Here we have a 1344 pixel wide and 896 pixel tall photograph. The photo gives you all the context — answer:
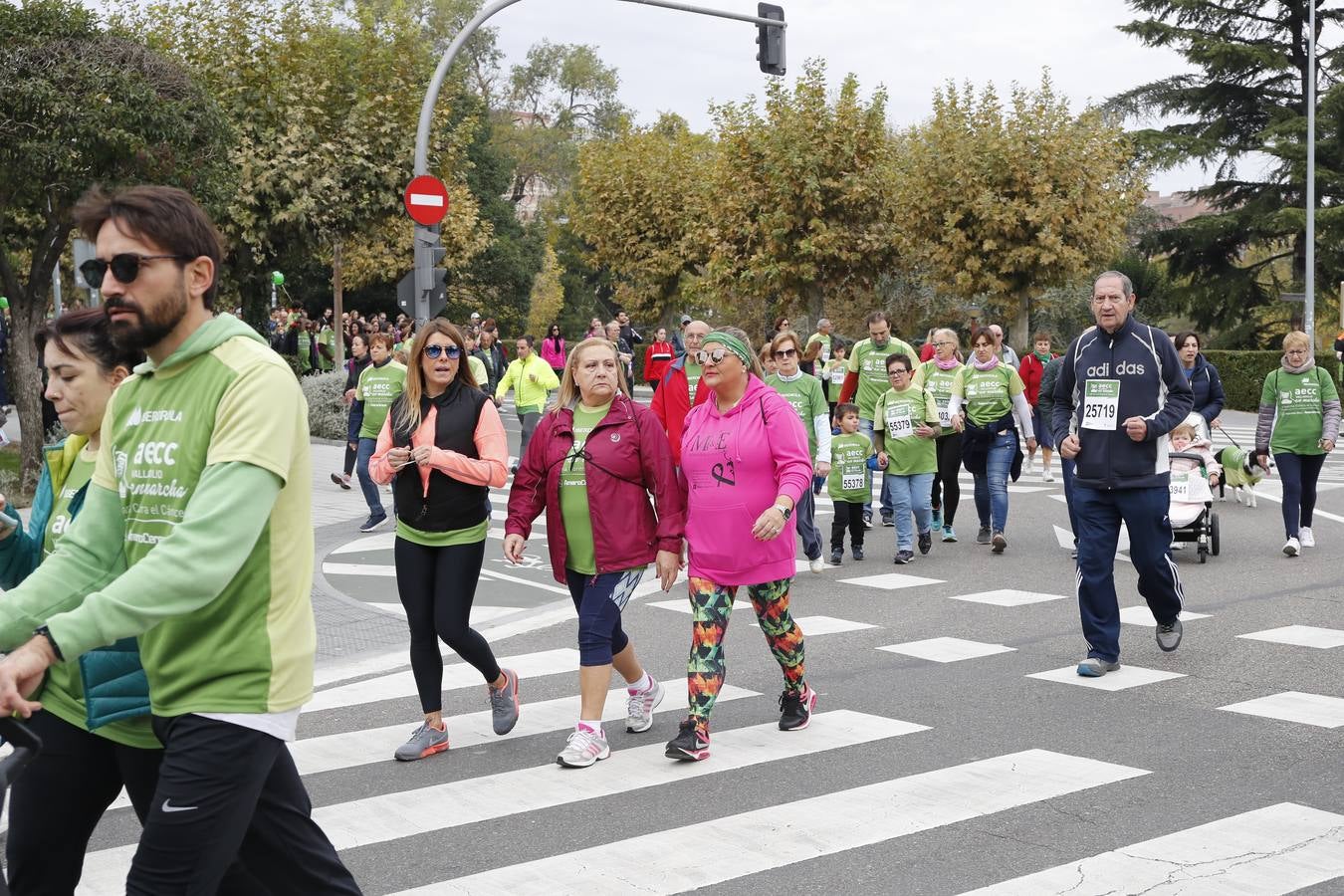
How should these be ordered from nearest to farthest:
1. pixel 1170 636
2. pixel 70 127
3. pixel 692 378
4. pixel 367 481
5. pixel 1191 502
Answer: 1. pixel 1170 636
2. pixel 692 378
3. pixel 1191 502
4. pixel 367 481
5. pixel 70 127

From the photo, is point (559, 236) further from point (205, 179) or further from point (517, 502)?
point (517, 502)

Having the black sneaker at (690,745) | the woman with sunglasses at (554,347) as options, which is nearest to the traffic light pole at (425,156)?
the woman with sunglasses at (554,347)

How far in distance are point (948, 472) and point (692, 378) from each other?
2.96 m

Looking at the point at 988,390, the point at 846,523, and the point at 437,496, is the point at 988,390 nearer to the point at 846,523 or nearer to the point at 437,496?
the point at 846,523

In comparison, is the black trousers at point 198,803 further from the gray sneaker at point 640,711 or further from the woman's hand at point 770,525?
the gray sneaker at point 640,711

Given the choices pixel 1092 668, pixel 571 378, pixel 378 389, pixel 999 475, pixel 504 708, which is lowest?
pixel 1092 668

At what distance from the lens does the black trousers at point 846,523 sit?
1258 centimetres

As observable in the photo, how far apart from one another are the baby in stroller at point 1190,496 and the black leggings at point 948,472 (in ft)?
5.81

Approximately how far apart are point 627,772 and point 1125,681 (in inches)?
113

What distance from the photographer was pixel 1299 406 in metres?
12.3

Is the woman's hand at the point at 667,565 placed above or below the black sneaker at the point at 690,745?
above

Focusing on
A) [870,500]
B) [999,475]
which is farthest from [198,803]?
[999,475]

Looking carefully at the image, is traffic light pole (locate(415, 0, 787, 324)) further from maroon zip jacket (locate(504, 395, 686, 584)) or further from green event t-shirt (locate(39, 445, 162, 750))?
green event t-shirt (locate(39, 445, 162, 750))

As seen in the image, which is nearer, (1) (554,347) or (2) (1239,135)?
(1) (554,347)
